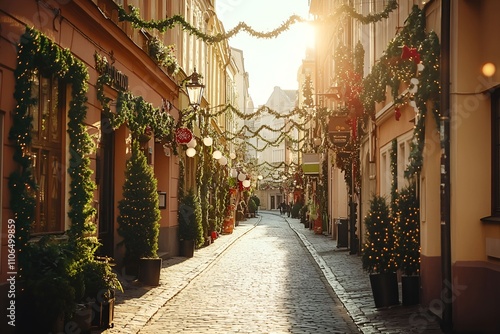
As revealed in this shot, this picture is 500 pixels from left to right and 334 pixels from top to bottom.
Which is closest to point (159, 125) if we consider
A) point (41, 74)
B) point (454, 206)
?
point (41, 74)

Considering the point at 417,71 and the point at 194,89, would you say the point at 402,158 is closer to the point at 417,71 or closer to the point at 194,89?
the point at 417,71

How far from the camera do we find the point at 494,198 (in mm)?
9648

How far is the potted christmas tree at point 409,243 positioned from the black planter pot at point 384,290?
0.21 m

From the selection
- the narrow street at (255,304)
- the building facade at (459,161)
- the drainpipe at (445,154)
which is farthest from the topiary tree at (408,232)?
the drainpipe at (445,154)

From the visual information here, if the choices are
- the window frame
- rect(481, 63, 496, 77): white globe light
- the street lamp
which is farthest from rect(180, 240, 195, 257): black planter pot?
rect(481, 63, 496, 77): white globe light

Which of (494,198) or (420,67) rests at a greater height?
(420,67)

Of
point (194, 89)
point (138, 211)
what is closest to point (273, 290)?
point (138, 211)

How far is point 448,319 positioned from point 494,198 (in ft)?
5.39

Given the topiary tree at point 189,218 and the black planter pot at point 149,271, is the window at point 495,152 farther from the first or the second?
the topiary tree at point 189,218

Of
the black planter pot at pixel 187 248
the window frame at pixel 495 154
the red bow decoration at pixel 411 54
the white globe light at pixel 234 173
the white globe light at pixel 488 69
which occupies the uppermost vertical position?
the red bow decoration at pixel 411 54

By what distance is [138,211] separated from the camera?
14.7 meters

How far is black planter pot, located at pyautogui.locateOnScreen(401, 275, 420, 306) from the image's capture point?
37.8 feet

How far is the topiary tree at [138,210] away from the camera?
47.8 ft

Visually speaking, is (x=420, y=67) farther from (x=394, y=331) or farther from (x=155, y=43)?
(x=155, y=43)
